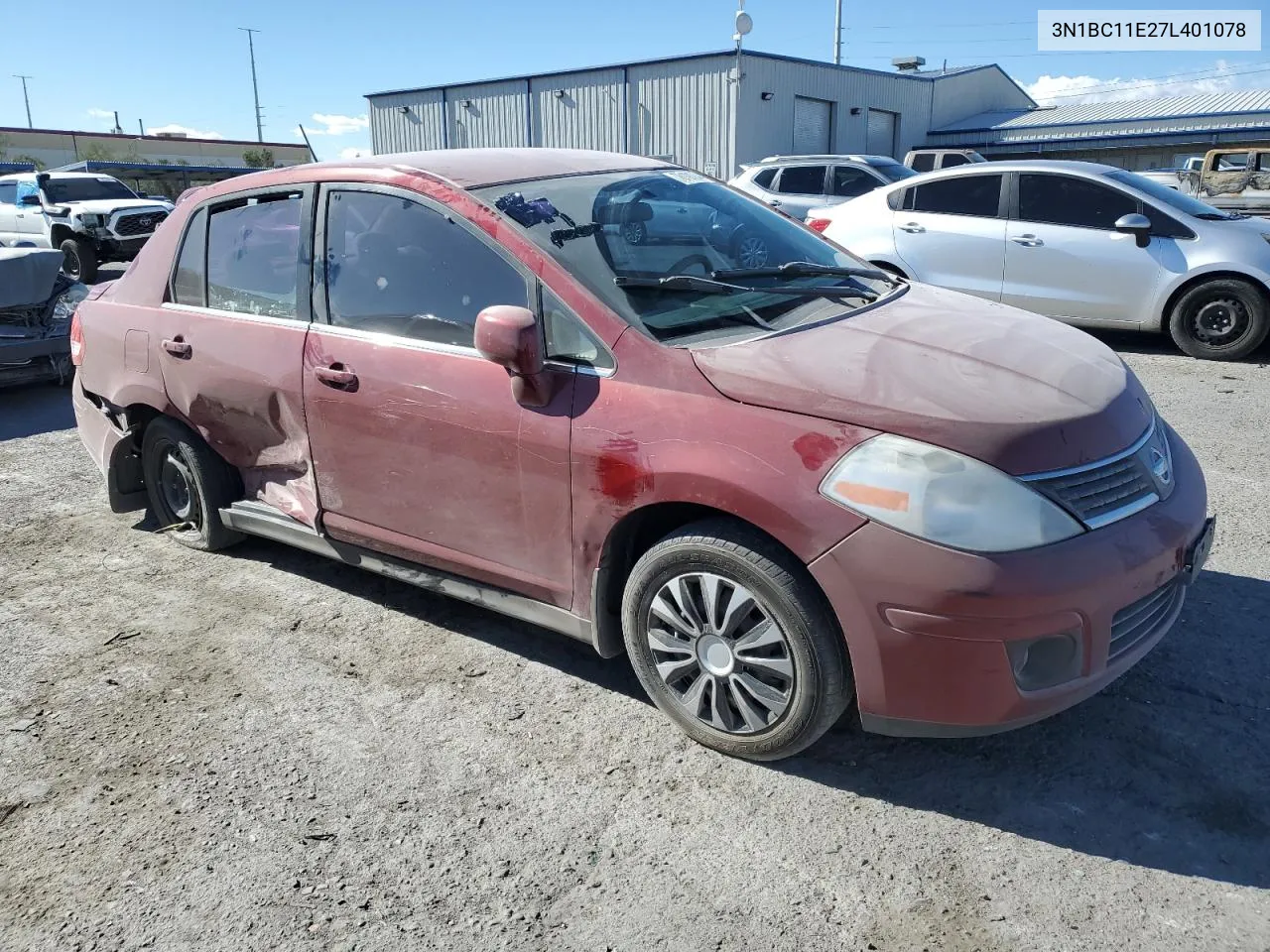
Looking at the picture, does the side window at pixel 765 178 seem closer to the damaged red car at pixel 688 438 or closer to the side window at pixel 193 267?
the damaged red car at pixel 688 438

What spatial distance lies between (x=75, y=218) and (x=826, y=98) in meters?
21.1

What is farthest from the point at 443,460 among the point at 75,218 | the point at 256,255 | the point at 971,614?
the point at 75,218

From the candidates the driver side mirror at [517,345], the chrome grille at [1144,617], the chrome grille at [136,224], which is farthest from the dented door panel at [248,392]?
the chrome grille at [136,224]

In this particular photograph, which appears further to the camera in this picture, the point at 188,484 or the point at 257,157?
the point at 257,157

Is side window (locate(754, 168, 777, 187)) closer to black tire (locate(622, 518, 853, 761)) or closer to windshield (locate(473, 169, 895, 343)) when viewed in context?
windshield (locate(473, 169, 895, 343))

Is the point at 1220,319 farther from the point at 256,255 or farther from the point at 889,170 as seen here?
the point at 256,255

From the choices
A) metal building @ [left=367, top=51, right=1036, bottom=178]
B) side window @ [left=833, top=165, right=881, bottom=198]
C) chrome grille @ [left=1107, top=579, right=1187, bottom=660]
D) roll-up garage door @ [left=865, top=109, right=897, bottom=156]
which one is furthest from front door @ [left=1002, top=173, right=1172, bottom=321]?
roll-up garage door @ [left=865, top=109, right=897, bottom=156]

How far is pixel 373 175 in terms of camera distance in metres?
3.56

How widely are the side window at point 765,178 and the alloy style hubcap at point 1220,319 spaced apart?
6.90 m

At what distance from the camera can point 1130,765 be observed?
112 inches

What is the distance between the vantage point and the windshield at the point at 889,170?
13438mm

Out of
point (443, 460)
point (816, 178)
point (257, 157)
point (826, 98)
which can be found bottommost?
point (443, 460)

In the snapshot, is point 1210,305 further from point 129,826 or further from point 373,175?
point 129,826

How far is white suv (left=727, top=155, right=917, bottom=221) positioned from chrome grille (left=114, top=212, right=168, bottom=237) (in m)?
10.7
